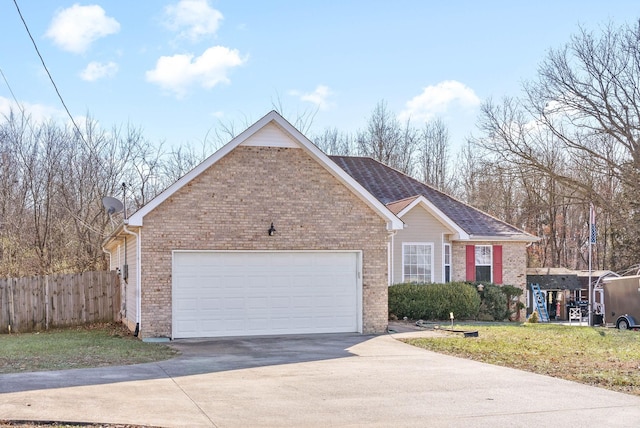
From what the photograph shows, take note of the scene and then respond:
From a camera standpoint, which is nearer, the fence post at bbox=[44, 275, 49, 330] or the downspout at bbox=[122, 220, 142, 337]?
the downspout at bbox=[122, 220, 142, 337]

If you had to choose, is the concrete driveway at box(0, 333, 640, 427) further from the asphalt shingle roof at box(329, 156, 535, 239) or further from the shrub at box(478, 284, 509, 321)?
the asphalt shingle roof at box(329, 156, 535, 239)

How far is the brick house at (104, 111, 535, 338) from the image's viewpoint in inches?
673

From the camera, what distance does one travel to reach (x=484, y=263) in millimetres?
26703

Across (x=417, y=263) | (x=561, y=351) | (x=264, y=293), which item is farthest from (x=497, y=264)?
(x=264, y=293)

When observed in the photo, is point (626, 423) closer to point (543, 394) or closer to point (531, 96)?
point (543, 394)

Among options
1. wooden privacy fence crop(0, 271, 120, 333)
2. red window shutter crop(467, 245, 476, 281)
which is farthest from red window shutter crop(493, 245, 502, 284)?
wooden privacy fence crop(0, 271, 120, 333)

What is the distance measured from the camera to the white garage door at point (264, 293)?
685 inches

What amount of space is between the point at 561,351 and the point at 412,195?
45.5 ft

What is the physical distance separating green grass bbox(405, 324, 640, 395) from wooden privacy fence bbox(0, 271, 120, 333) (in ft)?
35.0

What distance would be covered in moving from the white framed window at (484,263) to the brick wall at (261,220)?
8724mm

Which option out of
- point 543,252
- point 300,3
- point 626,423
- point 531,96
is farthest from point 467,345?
point 543,252

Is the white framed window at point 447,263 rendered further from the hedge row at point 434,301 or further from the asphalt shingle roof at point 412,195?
the hedge row at point 434,301

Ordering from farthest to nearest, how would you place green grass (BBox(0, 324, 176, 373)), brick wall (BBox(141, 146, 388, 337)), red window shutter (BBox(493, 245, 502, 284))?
red window shutter (BBox(493, 245, 502, 284)) → brick wall (BBox(141, 146, 388, 337)) → green grass (BBox(0, 324, 176, 373))

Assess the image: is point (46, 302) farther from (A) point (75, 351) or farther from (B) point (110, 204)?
(A) point (75, 351)
